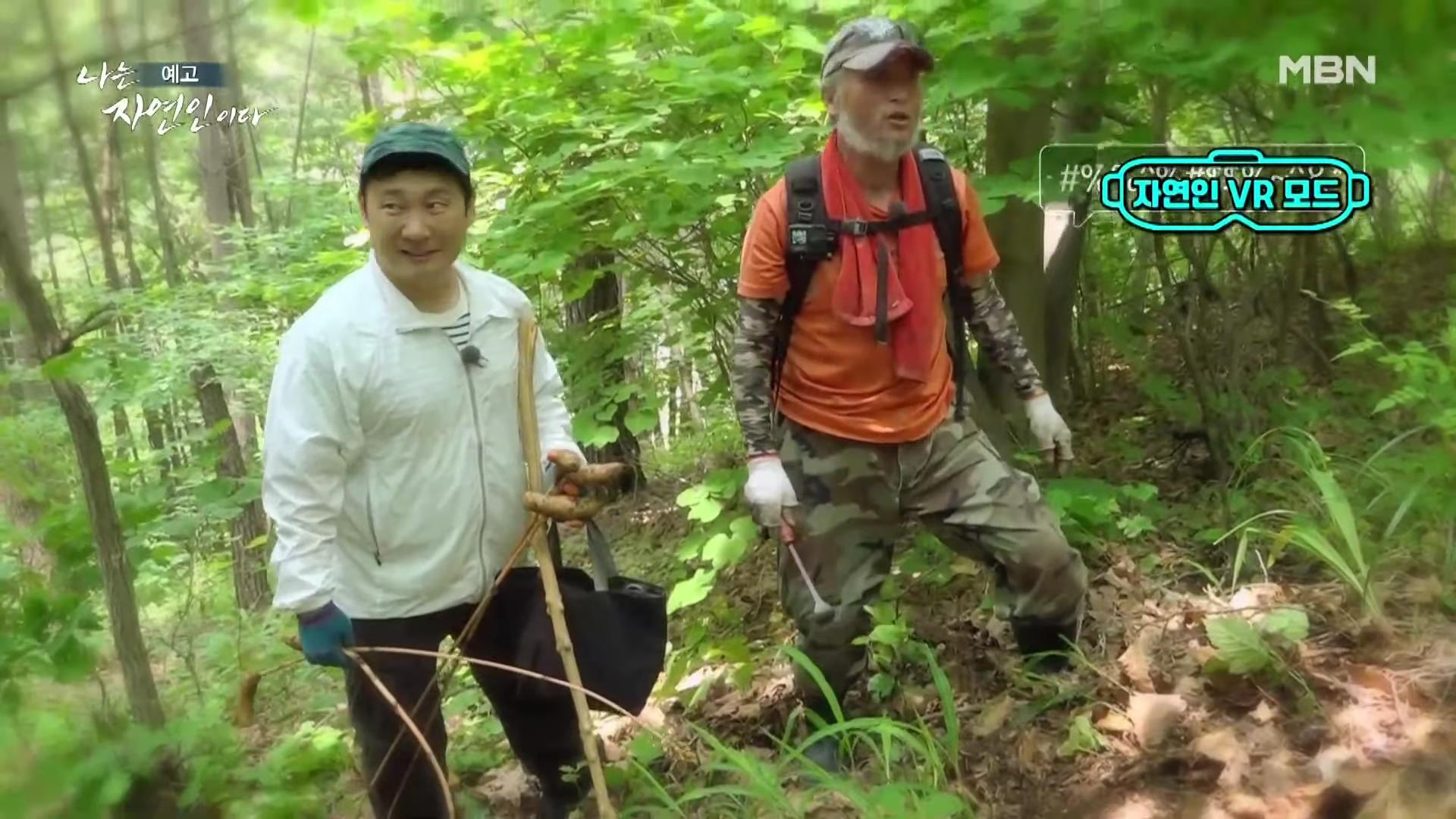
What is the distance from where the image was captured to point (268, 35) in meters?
2.37

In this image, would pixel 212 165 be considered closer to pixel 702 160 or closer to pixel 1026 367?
pixel 702 160

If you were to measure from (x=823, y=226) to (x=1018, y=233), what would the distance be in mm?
1379

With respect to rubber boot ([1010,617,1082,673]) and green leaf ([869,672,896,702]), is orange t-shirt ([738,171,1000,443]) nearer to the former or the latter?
rubber boot ([1010,617,1082,673])

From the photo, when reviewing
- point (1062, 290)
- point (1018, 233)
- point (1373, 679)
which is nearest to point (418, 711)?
point (1373, 679)

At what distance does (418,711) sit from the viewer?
86.6 inches

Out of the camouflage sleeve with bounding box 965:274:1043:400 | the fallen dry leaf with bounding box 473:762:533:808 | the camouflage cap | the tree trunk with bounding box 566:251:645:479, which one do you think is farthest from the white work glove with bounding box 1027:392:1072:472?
the fallen dry leaf with bounding box 473:762:533:808

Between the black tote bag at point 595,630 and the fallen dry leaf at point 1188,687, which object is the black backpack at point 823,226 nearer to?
the black tote bag at point 595,630

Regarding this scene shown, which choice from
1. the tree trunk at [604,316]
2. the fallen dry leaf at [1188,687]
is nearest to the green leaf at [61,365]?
the tree trunk at [604,316]

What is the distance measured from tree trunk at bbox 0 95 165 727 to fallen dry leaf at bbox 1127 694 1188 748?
207cm

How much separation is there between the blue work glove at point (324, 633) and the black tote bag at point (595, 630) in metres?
0.39

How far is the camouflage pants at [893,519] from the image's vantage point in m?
2.57

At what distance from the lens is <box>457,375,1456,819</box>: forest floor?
1.84 meters

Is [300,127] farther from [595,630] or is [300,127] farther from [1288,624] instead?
[1288,624]

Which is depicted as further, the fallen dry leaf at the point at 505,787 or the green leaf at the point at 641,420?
the green leaf at the point at 641,420
